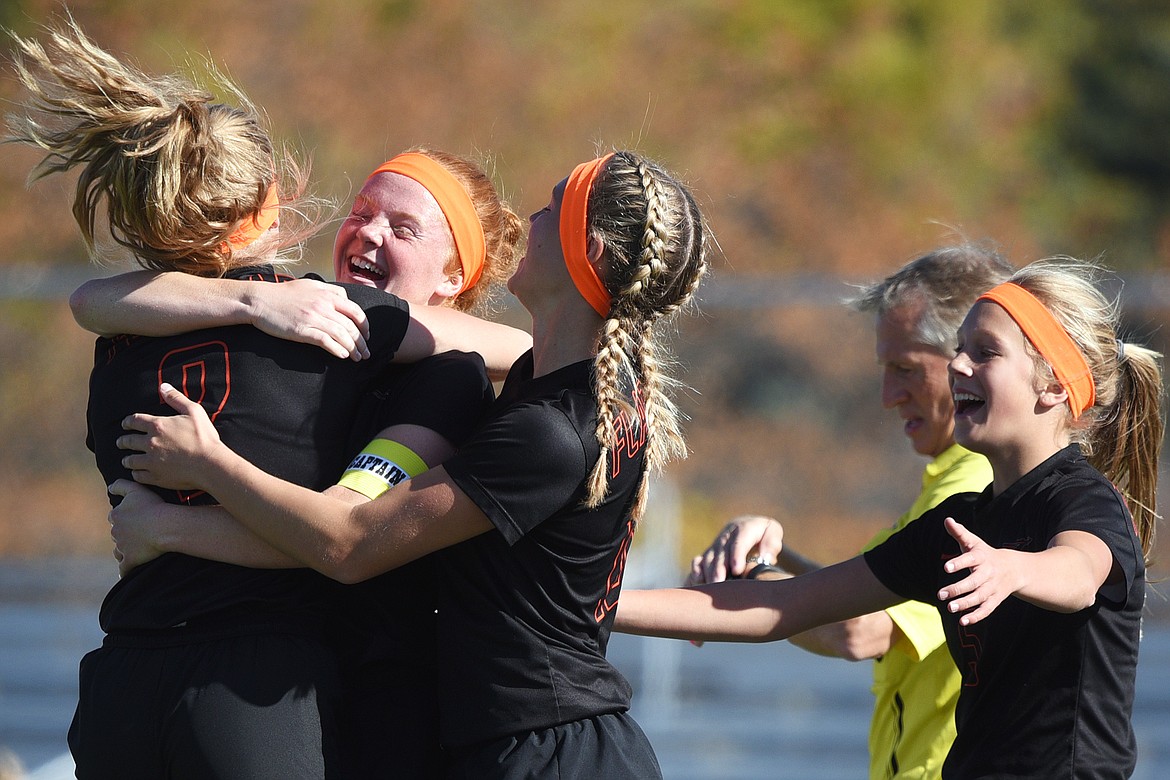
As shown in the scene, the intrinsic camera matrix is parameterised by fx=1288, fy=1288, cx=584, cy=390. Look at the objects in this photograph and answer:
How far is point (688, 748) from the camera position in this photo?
749 centimetres

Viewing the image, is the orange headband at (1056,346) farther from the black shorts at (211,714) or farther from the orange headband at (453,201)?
the black shorts at (211,714)

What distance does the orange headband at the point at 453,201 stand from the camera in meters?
2.60

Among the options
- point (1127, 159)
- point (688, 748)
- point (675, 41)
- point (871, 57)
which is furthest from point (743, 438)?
point (1127, 159)

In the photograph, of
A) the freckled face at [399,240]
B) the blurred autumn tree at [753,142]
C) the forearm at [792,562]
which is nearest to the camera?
the freckled face at [399,240]

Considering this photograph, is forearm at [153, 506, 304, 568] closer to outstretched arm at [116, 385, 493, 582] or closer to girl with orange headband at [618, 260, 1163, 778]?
outstretched arm at [116, 385, 493, 582]

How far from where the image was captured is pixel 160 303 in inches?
83.2

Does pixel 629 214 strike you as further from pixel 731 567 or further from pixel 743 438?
pixel 743 438

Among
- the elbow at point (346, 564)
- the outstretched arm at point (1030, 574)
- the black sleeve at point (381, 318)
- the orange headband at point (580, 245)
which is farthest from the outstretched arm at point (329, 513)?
the outstretched arm at point (1030, 574)

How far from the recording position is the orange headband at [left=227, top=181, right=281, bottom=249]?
223 cm

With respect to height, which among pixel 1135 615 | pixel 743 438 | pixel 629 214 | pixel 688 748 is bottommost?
pixel 688 748

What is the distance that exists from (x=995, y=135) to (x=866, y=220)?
5472 mm

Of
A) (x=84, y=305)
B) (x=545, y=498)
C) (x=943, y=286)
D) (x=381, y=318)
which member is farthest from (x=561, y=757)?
(x=943, y=286)

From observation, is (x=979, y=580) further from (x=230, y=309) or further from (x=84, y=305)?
(x=84, y=305)

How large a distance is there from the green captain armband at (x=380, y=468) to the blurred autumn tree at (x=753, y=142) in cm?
498
